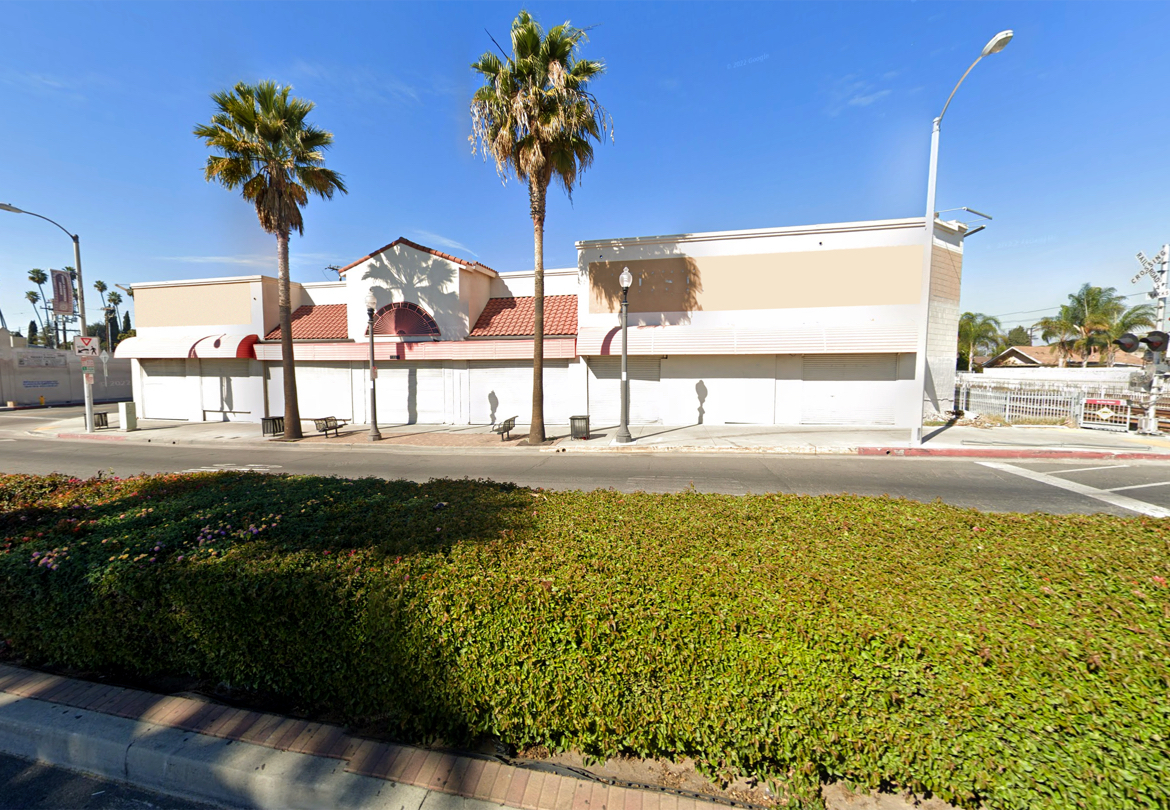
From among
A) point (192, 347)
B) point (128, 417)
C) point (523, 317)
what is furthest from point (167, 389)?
point (523, 317)

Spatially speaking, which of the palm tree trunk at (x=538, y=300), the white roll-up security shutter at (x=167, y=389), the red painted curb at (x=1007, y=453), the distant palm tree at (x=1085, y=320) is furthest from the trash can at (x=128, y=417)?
the distant palm tree at (x=1085, y=320)

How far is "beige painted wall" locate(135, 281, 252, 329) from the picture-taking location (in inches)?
822

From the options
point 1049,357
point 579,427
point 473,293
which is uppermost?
point 473,293

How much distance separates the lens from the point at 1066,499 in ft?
27.7

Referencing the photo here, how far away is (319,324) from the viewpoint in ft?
67.7

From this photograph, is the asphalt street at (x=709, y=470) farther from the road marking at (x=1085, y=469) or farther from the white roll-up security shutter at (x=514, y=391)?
the white roll-up security shutter at (x=514, y=391)

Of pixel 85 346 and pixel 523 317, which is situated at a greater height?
pixel 523 317

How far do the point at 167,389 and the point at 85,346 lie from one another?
15.0ft

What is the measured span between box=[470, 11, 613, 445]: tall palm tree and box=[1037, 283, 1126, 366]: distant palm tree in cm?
5251

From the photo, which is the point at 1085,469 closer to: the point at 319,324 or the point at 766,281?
the point at 766,281

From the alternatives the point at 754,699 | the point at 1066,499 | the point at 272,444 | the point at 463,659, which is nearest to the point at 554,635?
the point at 463,659

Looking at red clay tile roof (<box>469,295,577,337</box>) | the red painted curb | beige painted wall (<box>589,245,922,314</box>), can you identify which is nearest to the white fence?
the red painted curb

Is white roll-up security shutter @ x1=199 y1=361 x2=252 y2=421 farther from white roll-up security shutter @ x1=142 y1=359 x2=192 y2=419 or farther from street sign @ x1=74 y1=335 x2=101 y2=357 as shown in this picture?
street sign @ x1=74 y1=335 x2=101 y2=357

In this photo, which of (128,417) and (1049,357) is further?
(1049,357)
